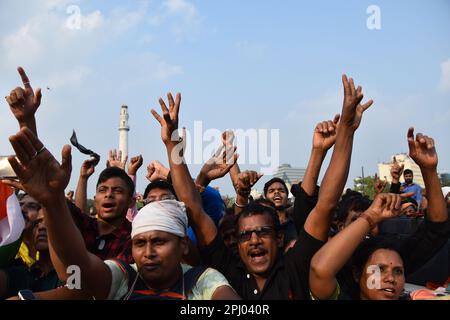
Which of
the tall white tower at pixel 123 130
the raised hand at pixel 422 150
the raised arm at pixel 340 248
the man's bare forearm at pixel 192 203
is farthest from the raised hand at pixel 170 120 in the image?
the tall white tower at pixel 123 130

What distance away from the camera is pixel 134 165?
201 inches

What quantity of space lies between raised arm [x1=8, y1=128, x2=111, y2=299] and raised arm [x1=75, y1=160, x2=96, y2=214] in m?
2.47

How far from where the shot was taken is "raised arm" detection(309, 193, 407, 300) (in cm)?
225

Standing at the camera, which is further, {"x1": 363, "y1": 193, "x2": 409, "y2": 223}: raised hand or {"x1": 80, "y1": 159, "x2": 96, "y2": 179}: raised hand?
{"x1": 80, "y1": 159, "x2": 96, "y2": 179}: raised hand

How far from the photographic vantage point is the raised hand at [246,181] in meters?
4.11

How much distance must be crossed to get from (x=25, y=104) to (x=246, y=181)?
207 centimetres

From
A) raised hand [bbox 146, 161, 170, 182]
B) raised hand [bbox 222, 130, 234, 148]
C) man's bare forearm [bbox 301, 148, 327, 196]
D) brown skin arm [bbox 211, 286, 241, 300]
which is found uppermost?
raised hand [bbox 222, 130, 234, 148]

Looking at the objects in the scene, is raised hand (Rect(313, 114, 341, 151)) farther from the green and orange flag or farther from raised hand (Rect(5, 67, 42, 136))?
the green and orange flag

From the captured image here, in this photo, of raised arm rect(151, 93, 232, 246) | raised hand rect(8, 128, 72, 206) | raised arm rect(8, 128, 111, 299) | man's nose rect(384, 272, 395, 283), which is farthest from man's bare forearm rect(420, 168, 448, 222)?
raised hand rect(8, 128, 72, 206)

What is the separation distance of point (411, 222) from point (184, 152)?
3997 millimetres
